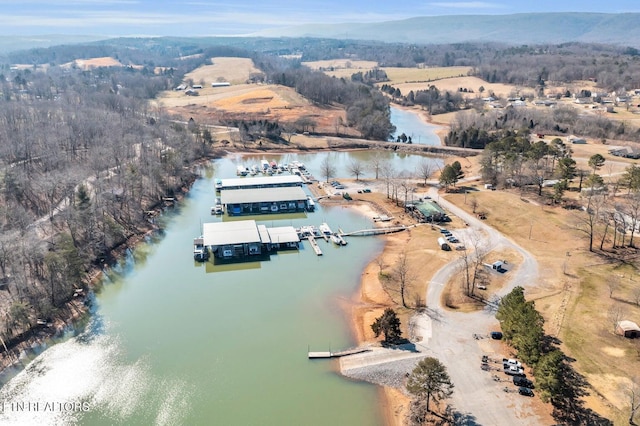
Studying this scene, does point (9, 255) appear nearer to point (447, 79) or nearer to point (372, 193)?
point (372, 193)

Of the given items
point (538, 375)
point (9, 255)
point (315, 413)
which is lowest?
point (315, 413)

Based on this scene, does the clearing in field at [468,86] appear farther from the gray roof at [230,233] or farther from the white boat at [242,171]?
the gray roof at [230,233]

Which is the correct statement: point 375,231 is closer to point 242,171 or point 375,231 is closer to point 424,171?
point 424,171

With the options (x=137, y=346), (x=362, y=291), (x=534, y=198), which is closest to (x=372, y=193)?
(x=534, y=198)

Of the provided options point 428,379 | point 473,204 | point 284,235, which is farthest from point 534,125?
point 428,379

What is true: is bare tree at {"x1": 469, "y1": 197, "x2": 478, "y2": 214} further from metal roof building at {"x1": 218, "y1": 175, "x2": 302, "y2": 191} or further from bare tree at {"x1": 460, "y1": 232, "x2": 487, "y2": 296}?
metal roof building at {"x1": 218, "y1": 175, "x2": 302, "y2": 191}

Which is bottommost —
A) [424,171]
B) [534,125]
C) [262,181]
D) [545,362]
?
[545,362]

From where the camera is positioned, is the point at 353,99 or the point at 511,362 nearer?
the point at 511,362
